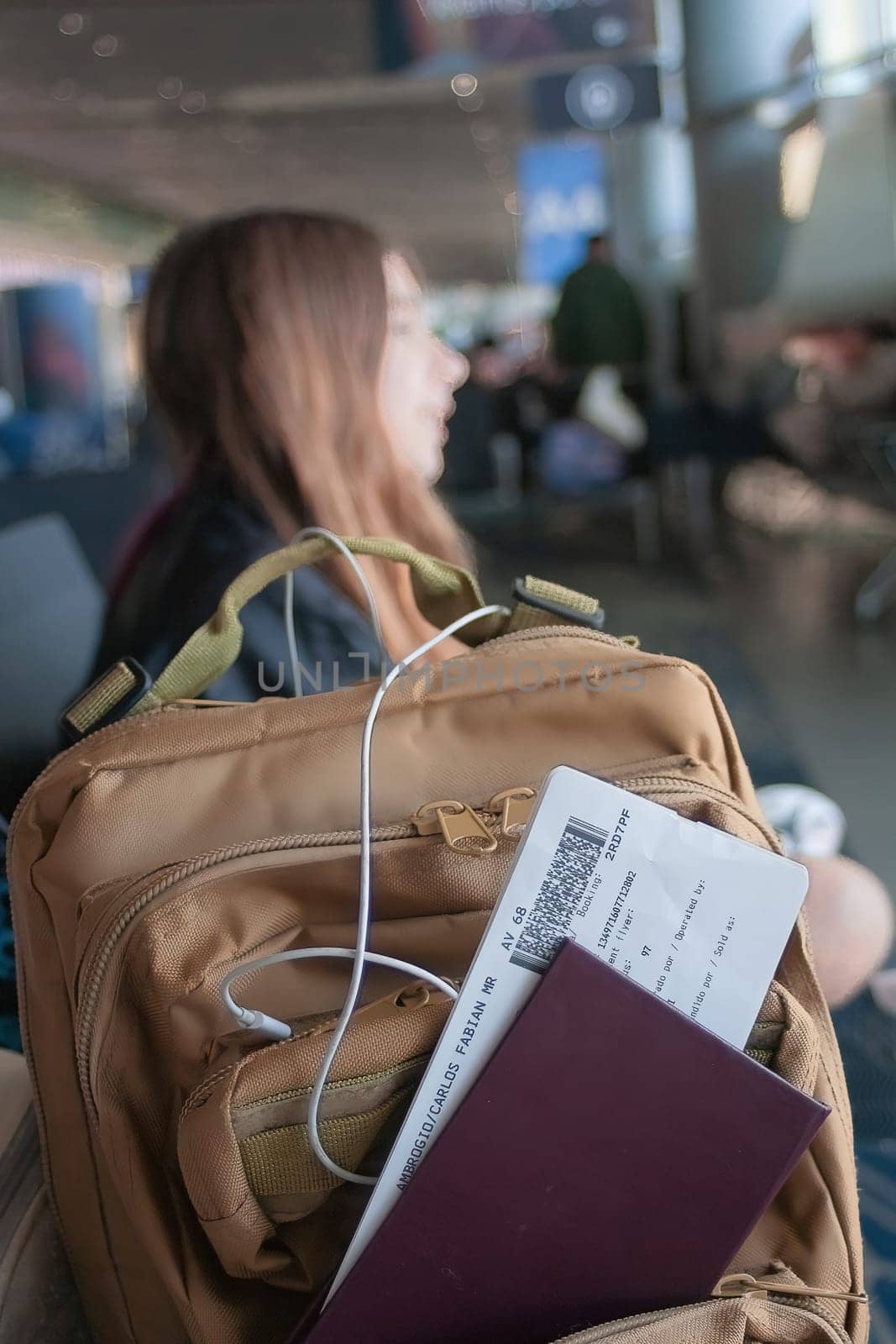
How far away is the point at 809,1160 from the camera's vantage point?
623 mm

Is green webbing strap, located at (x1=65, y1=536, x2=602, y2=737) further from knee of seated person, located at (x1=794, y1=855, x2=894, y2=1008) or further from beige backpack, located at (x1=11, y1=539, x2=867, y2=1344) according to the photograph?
knee of seated person, located at (x1=794, y1=855, x2=894, y2=1008)

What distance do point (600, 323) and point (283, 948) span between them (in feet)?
18.1

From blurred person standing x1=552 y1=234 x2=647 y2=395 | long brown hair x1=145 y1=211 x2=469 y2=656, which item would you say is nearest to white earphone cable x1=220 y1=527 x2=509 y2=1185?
long brown hair x1=145 y1=211 x2=469 y2=656

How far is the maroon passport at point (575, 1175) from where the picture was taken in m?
0.53

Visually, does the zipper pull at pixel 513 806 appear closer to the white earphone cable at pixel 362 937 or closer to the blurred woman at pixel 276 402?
the white earphone cable at pixel 362 937

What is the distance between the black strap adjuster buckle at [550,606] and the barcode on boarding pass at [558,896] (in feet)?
0.85

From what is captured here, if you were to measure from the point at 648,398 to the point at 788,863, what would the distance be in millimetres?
5254

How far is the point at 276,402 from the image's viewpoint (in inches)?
46.4

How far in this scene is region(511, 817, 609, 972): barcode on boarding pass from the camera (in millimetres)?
533

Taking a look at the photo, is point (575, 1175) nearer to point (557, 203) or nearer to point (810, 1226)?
point (810, 1226)

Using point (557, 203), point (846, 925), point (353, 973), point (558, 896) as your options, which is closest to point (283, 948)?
point (353, 973)

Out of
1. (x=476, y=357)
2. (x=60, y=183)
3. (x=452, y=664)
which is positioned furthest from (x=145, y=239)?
(x=452, y=664)

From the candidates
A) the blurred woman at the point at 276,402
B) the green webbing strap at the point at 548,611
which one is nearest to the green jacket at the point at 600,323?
the blurred woman at the point at 276,402

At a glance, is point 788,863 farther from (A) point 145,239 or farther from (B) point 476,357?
(A) point 145,239
